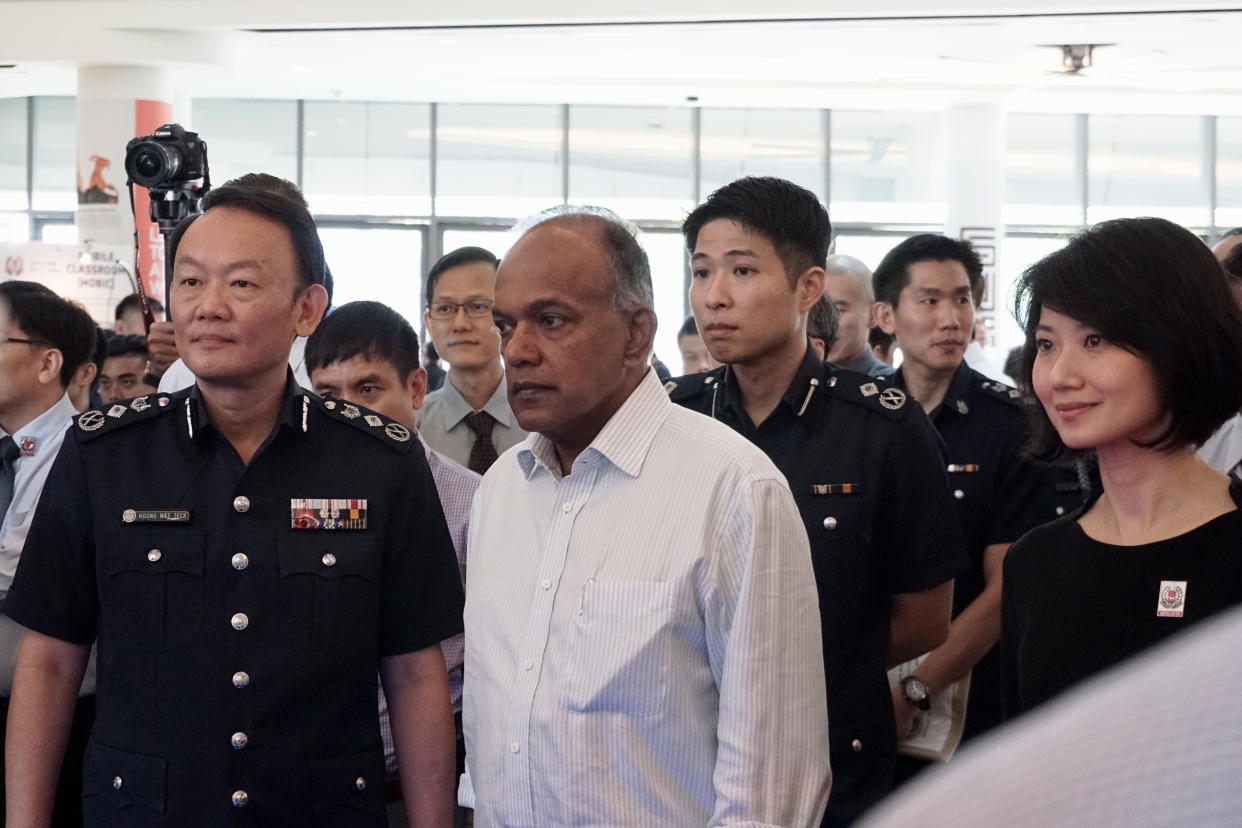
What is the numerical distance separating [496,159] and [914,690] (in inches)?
459

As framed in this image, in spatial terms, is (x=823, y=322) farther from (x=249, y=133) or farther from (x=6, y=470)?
(x=249, y=133)

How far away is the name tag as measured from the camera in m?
1.86

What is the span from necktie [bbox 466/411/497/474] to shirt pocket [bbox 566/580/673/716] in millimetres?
1930

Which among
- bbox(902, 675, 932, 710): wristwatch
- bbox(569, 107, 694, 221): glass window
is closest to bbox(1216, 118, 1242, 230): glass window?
bbox(569, 107, 694, 221): glass window

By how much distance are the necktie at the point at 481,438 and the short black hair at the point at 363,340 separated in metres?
0.62

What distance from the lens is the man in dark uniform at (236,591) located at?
178 centimetres

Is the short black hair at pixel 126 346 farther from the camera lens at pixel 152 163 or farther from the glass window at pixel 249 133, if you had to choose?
the glass window at pixel 249 133

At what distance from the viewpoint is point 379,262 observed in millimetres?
13406

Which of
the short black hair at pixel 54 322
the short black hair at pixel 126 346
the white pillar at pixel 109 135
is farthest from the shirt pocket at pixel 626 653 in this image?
the white pillar at pixel 109 135

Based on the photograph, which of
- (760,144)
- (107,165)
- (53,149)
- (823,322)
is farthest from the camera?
(760,144)

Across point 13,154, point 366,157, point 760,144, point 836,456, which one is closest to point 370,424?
point 836,456

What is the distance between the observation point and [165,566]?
1.82m

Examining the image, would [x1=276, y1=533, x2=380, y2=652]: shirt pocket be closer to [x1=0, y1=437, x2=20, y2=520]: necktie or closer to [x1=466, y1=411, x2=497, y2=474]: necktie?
[x1=0, y1=437, x2=20, y2=520]: necktie

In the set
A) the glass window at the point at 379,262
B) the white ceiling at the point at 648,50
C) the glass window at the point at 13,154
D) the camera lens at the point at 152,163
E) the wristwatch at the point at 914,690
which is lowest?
the wristwatch at the point at 914,690
